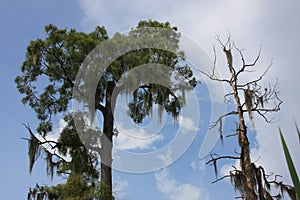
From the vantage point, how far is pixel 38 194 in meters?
9.12

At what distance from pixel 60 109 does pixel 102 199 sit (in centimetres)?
395

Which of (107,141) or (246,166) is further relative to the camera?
(107,141)

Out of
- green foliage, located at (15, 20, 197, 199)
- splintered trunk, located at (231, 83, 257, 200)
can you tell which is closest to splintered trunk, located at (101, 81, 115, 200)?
green foliage, located at (15, 20, 197, 199)

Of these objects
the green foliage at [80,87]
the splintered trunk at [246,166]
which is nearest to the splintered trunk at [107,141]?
the green foliage at [80,87]

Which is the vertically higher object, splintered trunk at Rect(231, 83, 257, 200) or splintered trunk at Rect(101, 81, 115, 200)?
splintered trunk at Rect(101, 81, 115, 200)

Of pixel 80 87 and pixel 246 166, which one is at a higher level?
pixel 80 87

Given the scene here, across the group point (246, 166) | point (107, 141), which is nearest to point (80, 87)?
point (107, 141)

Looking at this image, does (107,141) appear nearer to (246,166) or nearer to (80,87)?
(80,87)

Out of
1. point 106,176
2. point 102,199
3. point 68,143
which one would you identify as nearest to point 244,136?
point 102,199

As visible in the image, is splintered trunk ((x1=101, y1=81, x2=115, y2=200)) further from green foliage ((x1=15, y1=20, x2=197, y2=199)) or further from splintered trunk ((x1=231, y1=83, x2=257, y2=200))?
splintered trunk ((x1=231, y1=83, x2=257, y2=200))

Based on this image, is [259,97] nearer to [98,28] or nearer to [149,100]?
[149,100]

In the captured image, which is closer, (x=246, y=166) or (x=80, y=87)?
(x=246, y=166)

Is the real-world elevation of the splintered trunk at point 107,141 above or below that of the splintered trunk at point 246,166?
above

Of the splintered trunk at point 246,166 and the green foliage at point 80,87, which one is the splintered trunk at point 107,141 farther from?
the splintered trunk at point 246,166
